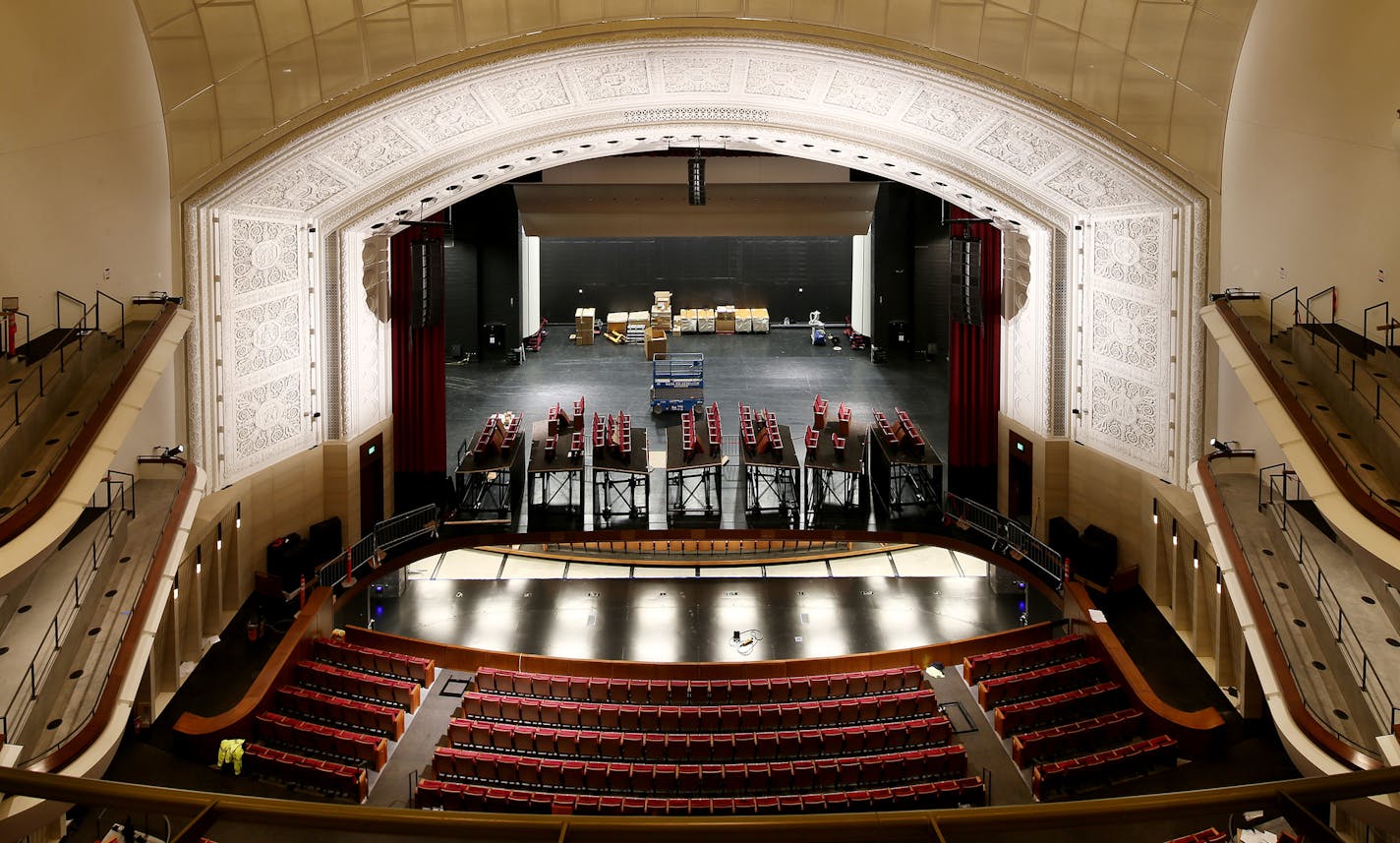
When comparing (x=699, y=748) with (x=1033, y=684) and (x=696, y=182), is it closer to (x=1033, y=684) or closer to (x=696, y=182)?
(x=1033, y=684)

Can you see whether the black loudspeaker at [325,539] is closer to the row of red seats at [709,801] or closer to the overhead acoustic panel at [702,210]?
the row of red seats at [709,801]

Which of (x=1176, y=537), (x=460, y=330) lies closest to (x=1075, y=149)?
(x=1176, y=537)

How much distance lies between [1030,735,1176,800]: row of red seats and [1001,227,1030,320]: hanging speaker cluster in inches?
340

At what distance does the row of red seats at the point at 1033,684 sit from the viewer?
1534cm

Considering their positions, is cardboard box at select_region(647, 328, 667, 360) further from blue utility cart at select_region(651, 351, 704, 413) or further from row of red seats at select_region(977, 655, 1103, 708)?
row of red seats at select_region(977, 655, 1103, 708)

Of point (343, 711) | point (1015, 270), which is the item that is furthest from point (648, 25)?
point (343, 711)

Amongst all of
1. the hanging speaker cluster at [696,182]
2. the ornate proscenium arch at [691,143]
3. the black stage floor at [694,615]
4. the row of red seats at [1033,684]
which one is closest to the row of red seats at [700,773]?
the row of red seats at [1033,684]

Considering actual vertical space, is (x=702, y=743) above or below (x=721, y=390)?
below

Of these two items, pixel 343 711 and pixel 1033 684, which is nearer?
pixel 343 711

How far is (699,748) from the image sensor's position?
1427cm

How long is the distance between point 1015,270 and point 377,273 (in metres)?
11.9

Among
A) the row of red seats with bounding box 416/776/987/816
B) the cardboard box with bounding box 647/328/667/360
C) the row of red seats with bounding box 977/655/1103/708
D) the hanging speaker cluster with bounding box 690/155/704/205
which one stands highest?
the hanging speaker cluster with bounding box 690/155/704/205

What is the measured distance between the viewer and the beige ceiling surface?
13.9m

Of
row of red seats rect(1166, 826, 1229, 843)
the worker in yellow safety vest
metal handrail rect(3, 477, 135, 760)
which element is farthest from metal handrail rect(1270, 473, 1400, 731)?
the worker in yellow safety vest
